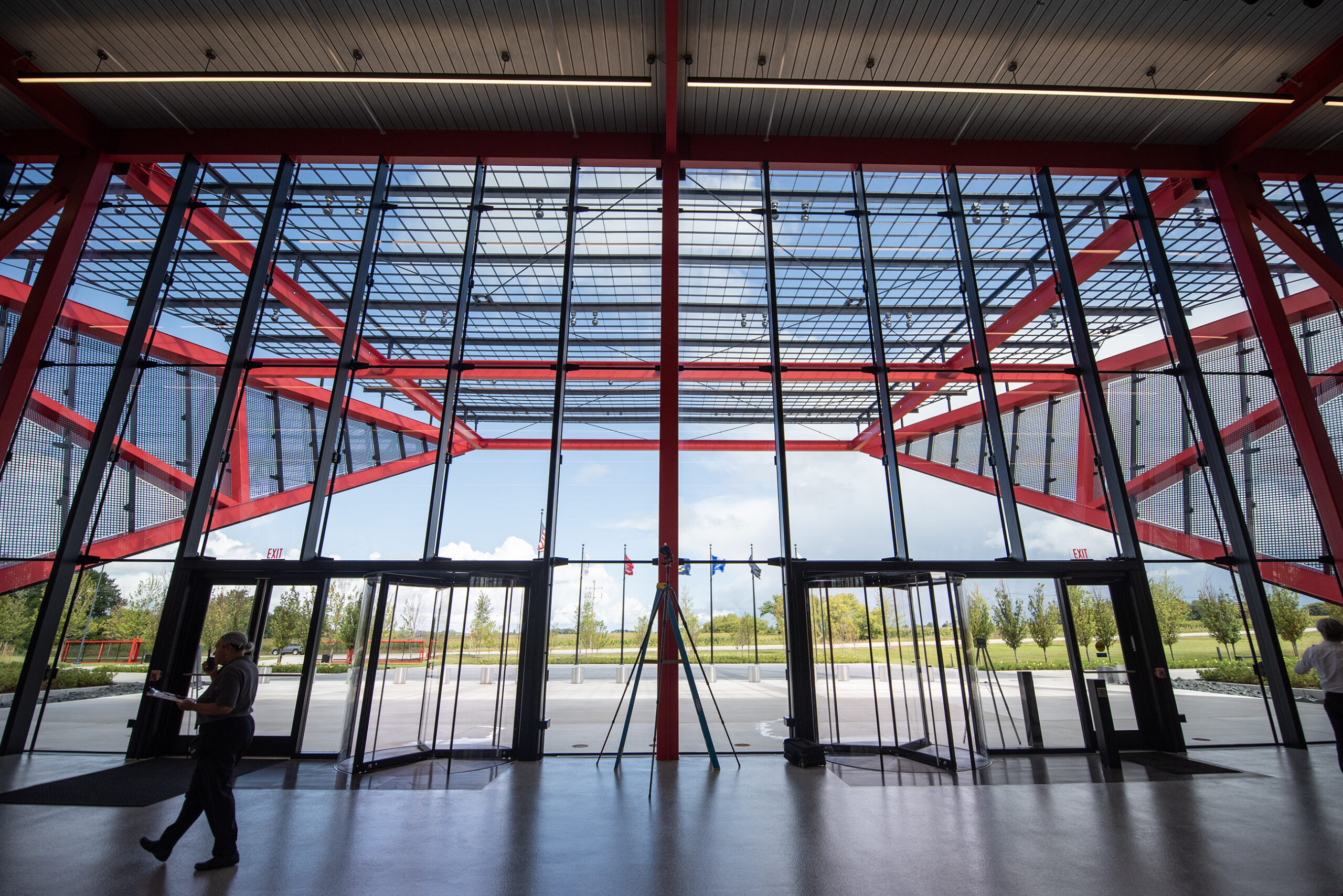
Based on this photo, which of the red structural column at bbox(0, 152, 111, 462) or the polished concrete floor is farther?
the red structural column at bbox(0, 152, 111, 462)

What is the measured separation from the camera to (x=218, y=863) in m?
4.04

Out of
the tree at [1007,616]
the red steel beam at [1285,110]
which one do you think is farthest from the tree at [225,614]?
the red steel beam at [1285,110]

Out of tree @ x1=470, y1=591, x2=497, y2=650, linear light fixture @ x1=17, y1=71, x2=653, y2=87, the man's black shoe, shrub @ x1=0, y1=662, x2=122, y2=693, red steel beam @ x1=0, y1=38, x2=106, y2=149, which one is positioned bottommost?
the man's black shoe

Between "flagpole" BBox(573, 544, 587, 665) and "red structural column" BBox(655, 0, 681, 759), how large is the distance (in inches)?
45.1

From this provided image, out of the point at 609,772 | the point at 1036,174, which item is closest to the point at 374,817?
the point at 609,772

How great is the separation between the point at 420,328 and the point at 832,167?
7.12m

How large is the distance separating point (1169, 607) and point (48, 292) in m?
15.9

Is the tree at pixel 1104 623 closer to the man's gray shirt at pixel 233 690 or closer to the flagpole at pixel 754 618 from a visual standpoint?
the flagpole at pixel 754 618

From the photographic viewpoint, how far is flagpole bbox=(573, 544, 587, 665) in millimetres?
8656

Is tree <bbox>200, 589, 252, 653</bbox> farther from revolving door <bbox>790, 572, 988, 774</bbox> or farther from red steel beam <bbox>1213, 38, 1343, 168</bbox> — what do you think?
red steel beam <bbox>1213, 38, 1343, 168</bbox>

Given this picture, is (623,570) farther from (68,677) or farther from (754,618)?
(68,677)

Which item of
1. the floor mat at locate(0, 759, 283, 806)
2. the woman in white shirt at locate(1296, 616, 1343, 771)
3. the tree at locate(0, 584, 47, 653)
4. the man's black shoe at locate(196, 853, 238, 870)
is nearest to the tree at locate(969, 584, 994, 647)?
the woman in white shirt at locate(1296, 616, 1343, 771)

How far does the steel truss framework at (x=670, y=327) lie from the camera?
8.50 metres

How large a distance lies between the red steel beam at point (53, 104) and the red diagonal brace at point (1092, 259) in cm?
1325
